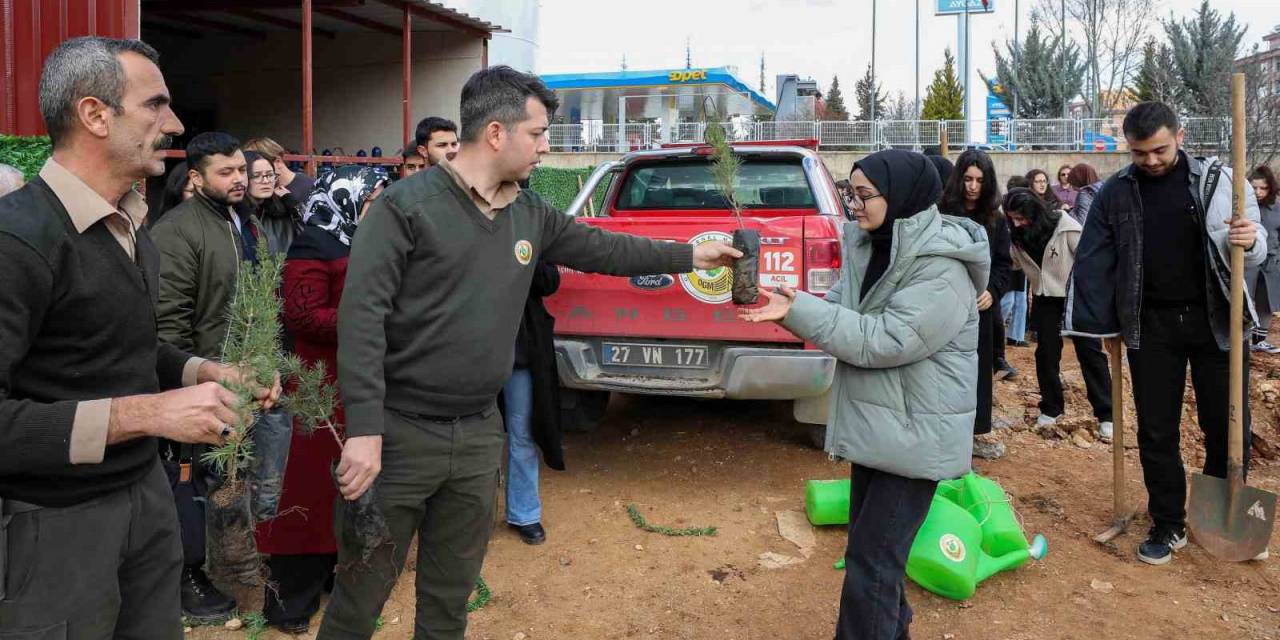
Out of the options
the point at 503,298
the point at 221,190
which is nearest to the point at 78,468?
the point at 503,298

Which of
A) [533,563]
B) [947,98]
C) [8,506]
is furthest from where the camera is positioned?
[947,98]

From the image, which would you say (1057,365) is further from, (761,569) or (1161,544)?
(761,569)

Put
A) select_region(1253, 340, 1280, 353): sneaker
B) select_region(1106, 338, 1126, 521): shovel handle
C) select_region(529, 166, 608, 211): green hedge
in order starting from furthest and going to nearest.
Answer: select_region(529, 166, 608, 211): green hedge → select_region(1253, 340, 1280, 353): sneaker → select_region(1106, 338, 1126, 521): shovel handle

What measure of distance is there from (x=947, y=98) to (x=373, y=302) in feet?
129

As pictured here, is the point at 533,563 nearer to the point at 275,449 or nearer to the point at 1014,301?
the point at 275,449

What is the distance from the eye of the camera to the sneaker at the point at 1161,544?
430 centimetres

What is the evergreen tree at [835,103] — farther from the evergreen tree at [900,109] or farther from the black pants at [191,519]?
the black pants at [191,519]

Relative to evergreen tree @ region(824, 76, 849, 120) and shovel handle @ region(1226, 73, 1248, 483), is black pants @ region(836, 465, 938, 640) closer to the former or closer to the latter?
shovel handle @ region(1226, 73, 1248, 483)

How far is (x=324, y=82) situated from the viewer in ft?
48.7

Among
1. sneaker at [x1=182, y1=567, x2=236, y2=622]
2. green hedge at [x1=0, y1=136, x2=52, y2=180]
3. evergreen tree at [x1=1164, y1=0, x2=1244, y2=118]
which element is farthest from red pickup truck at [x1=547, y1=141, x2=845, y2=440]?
evergreen tree at [x1=1164, y1=0, x2=1244, y2=118]

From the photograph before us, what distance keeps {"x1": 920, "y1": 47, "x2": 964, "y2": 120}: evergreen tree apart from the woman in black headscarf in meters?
36.2

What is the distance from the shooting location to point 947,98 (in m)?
38.0

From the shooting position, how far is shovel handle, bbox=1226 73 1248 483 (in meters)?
3.97

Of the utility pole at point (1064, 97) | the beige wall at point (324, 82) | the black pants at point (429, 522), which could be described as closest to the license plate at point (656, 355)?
the black pants at point (429, 522)
